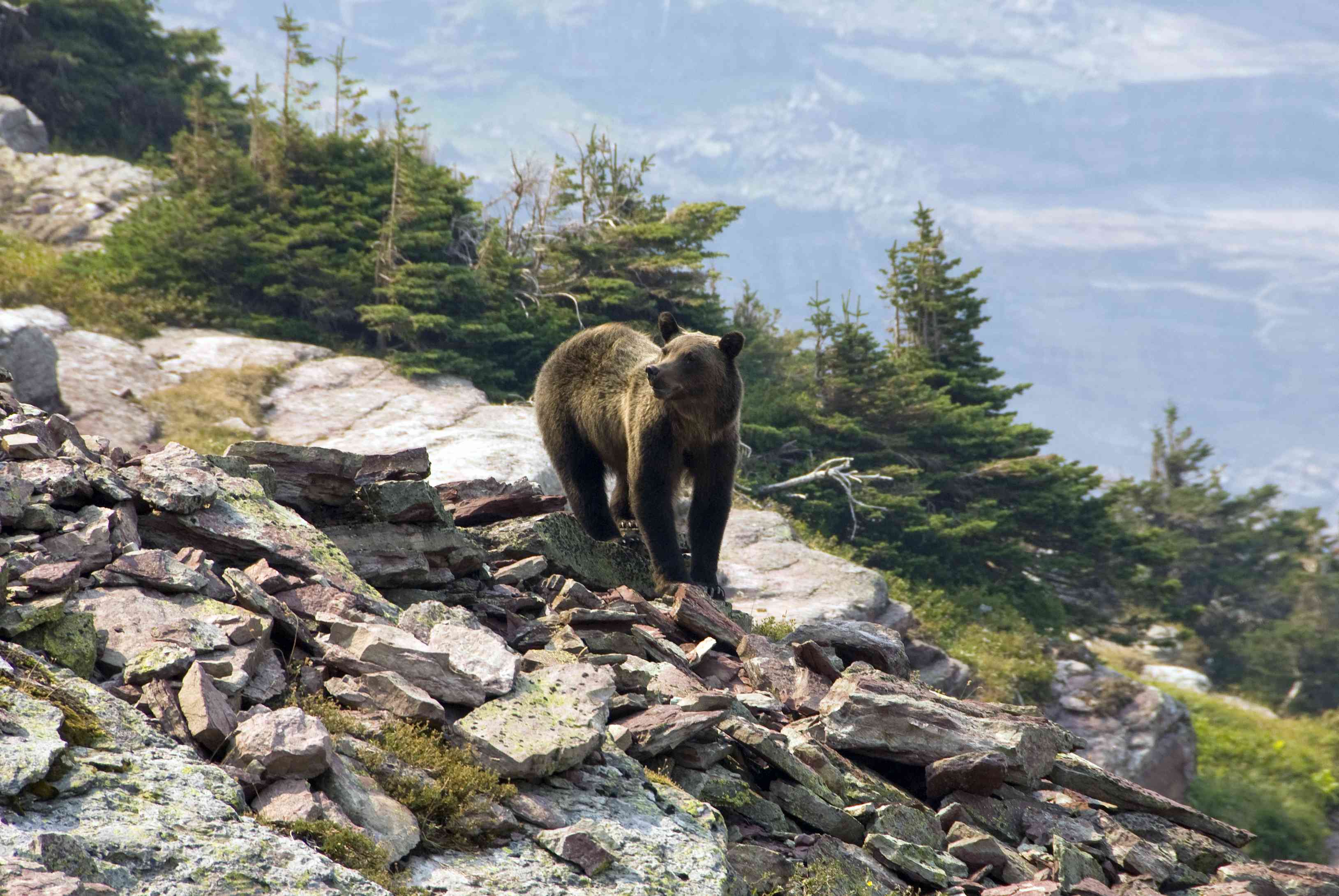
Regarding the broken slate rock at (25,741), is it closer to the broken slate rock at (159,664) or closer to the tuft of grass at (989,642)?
the broken slate rock at (159,664)

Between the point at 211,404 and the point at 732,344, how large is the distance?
37.5 feet

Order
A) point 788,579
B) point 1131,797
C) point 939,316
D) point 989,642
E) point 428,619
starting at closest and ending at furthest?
point 428,619, point 1131,797, point 788,579, point 989,642, point 939,316

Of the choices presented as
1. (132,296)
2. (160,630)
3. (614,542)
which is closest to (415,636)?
(160,630)

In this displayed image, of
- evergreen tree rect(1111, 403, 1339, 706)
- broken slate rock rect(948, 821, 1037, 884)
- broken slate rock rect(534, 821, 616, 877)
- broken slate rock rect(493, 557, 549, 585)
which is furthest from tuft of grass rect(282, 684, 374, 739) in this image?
evergreen tree rect(1111, 403, 1339, 706)

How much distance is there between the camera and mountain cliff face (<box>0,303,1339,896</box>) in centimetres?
381

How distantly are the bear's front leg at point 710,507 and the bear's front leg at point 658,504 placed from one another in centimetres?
25

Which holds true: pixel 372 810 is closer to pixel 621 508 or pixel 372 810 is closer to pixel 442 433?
pixel 621 508

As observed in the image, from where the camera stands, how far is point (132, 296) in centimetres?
2027

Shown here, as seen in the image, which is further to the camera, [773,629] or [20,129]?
[20,129]

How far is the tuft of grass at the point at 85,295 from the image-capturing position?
18.7 meters

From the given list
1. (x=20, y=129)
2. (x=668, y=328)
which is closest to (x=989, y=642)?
(x=668, y=328)

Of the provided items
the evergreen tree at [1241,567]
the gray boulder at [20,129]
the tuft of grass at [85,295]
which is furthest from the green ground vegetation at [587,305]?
the evergreen tree at [1241,567]

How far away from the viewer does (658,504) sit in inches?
339

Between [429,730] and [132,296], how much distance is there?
18563mm
